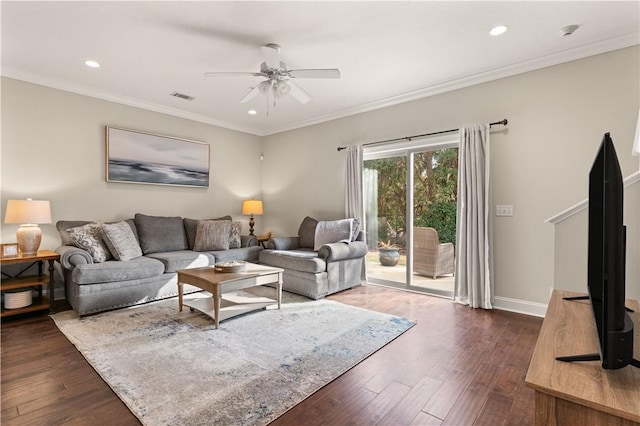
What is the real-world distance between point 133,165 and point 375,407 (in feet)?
14.7

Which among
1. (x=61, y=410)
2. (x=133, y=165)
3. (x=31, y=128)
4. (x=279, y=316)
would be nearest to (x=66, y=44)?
(x=31, y=128)

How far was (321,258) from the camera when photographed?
13.3ft

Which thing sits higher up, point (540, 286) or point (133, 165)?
point (133, 165)

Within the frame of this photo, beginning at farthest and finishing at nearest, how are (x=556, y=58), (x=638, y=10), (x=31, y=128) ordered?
(x=31, y=128) → (x=556, y=58) → (x=638, y=10)

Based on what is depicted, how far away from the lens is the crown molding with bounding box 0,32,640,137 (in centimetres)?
297

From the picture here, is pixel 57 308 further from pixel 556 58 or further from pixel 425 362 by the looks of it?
pixel 556 58

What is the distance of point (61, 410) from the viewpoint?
176cm

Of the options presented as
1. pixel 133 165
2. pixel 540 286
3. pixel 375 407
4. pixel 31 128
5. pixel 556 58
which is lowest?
pixel 375 407

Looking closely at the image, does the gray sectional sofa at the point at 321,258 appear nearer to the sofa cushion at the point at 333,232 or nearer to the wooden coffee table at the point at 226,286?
the sofa cushion at the point at 333,232

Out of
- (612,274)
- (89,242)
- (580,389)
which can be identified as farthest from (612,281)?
(89,242)

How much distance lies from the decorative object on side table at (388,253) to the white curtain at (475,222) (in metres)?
1.01

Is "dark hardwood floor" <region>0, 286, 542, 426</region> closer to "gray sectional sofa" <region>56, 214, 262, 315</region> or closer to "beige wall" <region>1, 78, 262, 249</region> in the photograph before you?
"gray sectional sofa" <region>56, 214, 262, 315</region>

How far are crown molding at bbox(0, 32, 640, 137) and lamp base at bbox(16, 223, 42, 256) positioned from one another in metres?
1.78

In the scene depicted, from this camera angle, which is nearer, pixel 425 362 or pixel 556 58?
pixel 425 362
